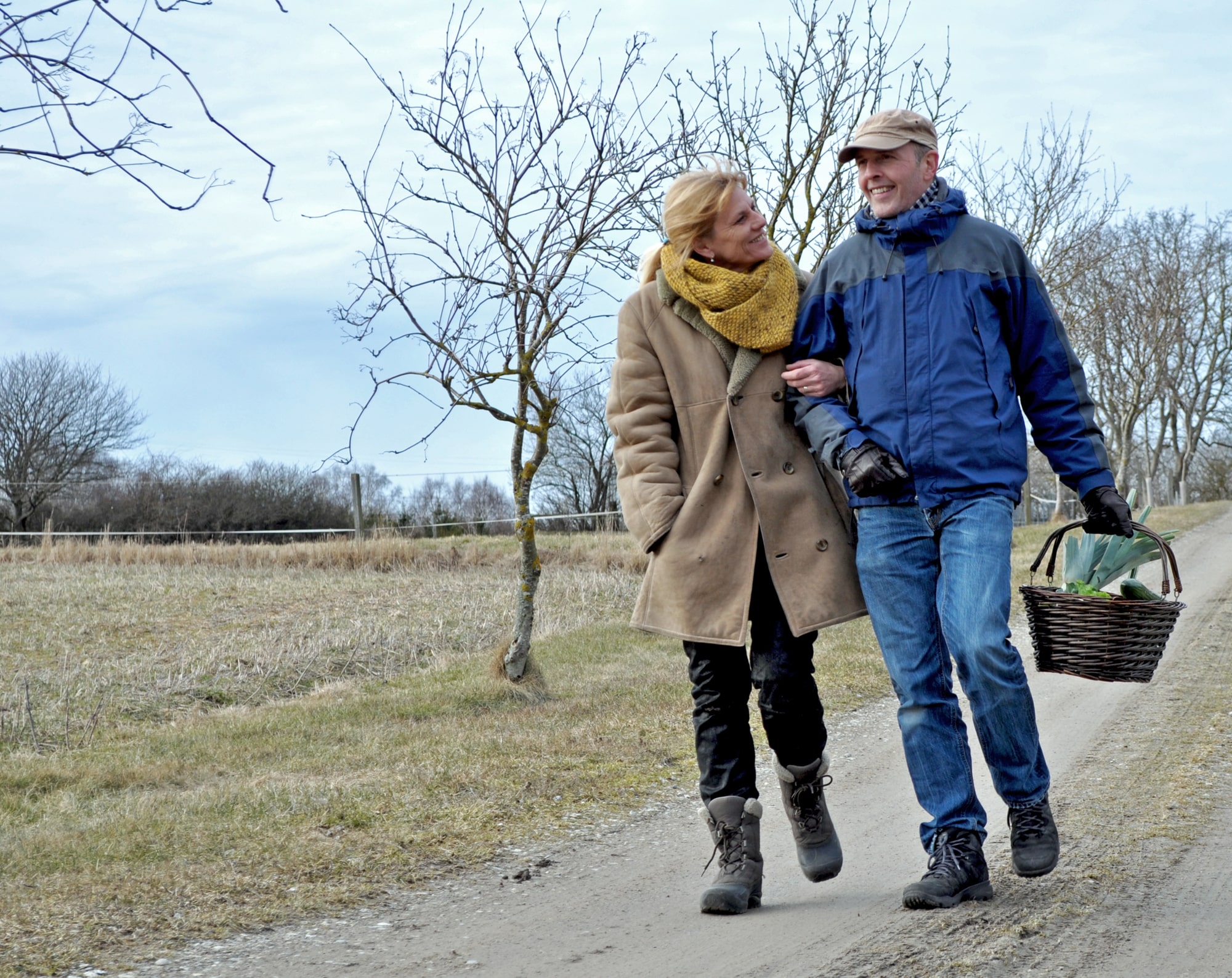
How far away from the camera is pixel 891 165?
322 cm

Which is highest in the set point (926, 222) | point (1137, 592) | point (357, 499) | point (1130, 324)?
point (1130, 324)

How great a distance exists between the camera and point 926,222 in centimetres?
Result: 316

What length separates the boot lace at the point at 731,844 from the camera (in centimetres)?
325

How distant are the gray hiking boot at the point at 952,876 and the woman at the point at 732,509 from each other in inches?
13.4

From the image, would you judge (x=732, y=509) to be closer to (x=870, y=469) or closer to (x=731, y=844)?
(x=870, y=469)

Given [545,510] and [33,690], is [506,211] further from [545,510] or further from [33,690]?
[545,510]

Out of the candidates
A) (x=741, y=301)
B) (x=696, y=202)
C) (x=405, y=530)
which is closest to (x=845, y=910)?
(x=741, y=301)

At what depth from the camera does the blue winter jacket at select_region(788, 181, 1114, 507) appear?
306 centimetres

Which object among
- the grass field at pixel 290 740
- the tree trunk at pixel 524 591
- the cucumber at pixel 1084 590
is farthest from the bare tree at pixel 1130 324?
the cucumber at pixel 1084 590

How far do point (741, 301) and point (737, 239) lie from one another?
0.66 feet

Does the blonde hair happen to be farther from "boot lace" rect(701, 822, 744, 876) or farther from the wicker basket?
"boot lace" rect(701, 822, 744, 876)

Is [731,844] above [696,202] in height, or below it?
below

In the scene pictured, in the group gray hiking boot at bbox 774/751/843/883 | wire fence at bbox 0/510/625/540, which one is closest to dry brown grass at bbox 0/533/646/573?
wire fence at bbox 0/510/625/540

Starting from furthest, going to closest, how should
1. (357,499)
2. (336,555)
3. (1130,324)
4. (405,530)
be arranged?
(1130,324), (405,530), (357,499), (336,555)
